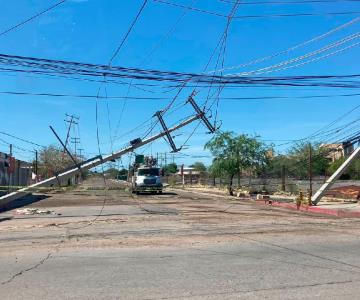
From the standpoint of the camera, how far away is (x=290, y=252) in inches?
488

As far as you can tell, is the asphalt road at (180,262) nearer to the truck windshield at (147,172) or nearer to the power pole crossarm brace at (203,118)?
the power pole crossarm brace at (203,118)

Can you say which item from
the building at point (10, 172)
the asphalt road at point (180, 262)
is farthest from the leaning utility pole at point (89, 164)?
the building at point (10, 172)

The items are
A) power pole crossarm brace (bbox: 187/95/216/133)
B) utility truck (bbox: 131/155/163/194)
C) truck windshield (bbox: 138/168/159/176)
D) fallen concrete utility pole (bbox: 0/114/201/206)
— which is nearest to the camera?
fallen concrete utility pole (bbox: 0/114/201/206)

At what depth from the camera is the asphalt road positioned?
329 inches

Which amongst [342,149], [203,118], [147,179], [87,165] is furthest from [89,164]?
[147,179]

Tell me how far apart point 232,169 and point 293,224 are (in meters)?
36.8

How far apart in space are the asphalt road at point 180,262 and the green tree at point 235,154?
123ft

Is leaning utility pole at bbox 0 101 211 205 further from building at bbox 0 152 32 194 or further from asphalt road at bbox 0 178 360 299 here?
building at bbox 0 152 32 194

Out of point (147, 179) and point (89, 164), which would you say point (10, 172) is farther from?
point (89, 164)

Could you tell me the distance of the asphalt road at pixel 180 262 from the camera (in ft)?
27.4

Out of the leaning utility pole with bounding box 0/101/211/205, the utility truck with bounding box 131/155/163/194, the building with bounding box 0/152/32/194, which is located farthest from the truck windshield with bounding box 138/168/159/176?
the leaning utility pole with bounding box 0/101/211/205

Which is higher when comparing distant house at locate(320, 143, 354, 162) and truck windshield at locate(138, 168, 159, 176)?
distant house at locate(320, 143, 354, 162)

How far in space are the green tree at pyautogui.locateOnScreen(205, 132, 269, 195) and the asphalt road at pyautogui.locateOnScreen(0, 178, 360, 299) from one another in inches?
1478

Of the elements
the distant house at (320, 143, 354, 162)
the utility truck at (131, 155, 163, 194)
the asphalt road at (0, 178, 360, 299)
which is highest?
the distant house at (320, 143, 354, 162)
